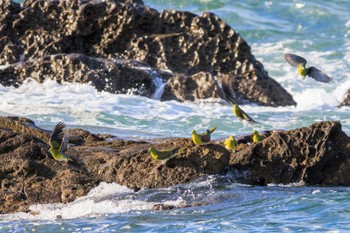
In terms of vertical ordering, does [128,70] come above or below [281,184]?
above

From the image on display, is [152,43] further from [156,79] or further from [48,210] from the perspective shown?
[48,210]

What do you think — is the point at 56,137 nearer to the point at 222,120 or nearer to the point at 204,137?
the point at 204,137

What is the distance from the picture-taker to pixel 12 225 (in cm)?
761

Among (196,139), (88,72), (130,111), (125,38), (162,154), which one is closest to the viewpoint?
(162,154)

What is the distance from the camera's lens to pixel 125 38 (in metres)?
16.5

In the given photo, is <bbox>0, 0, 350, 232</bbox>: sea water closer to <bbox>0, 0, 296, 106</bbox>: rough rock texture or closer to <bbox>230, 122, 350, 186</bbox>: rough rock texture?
<bbox>230, 122, 350, 186</bbox>: rough rock texture

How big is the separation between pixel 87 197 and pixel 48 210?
1.12ft

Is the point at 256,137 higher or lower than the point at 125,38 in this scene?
lower

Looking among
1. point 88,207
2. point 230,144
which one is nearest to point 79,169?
point 88,207

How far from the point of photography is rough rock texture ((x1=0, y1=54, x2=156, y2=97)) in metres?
15.3

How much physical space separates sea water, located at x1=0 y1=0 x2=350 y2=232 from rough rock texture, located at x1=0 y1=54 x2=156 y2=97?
14 cm

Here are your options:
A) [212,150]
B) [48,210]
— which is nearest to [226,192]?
[212,150]

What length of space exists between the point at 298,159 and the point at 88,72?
7259 millimetres

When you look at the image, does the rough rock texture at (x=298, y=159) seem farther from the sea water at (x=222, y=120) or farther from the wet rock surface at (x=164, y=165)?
the sea water at (x=222, y=120)
